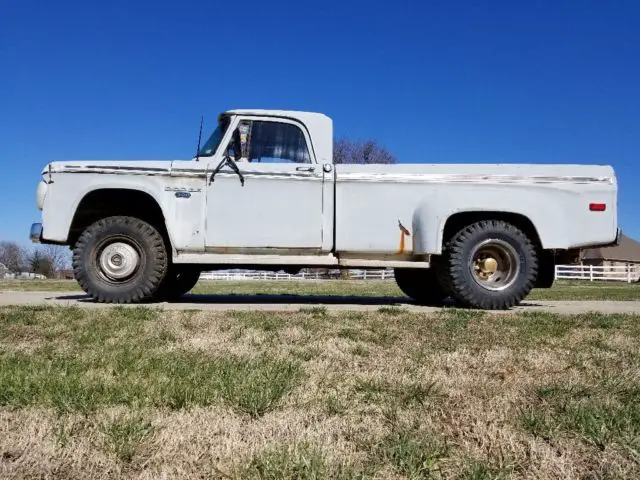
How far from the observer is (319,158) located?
6.72m

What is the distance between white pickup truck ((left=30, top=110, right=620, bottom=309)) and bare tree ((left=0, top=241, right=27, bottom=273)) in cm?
10271

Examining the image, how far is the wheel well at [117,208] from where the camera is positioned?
6734 millimetres

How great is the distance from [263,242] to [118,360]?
3.53m

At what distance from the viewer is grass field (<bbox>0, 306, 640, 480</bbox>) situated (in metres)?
1.68

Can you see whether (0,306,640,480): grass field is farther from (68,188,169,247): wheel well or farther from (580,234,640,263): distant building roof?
(580,234,640,263): distant building roof

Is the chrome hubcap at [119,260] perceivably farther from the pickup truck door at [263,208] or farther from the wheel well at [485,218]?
the wheel well at [485,218]

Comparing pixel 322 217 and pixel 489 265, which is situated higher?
pixel 322 217

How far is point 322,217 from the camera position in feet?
21.2

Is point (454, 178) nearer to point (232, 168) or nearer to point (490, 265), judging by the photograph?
point (490, 265)

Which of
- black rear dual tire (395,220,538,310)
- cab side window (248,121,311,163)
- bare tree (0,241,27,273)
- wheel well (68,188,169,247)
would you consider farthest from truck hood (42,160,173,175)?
bare tree (0,241,27,273)

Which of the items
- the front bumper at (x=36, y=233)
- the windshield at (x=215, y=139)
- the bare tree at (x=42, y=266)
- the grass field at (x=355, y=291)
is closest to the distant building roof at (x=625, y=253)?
the grass field at (x=355, y=291)

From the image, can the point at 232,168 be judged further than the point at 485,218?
No

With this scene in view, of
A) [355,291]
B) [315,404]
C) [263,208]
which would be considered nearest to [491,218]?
[263,208]

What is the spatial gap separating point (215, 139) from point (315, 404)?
5150mm
